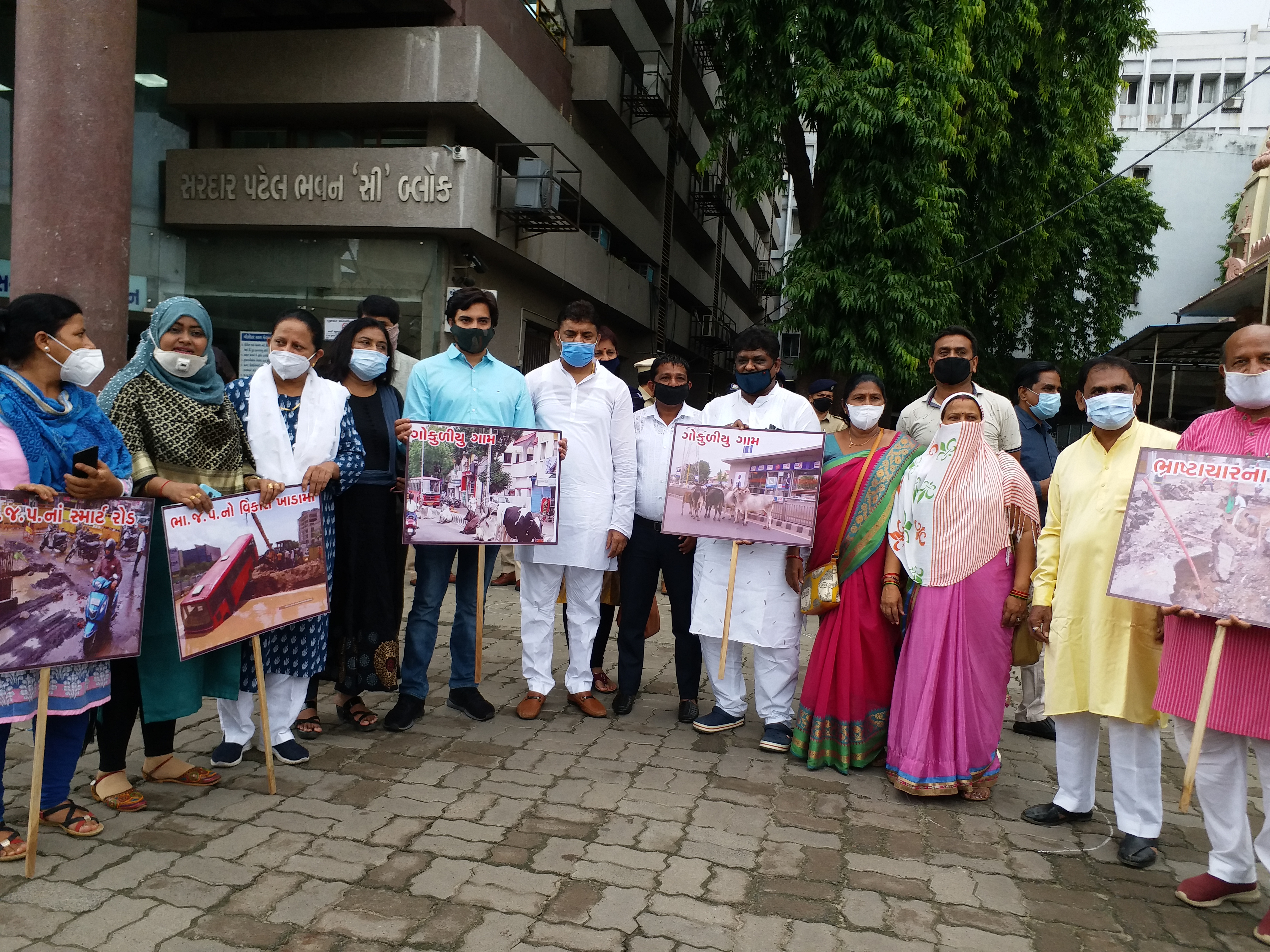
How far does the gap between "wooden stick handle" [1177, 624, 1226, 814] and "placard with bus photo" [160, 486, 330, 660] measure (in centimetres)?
346

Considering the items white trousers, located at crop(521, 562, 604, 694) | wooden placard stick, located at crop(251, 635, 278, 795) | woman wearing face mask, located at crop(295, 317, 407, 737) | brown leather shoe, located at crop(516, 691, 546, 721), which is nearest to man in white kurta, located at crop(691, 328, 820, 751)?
white trousers, located at crop(521, 562, 604, 694)

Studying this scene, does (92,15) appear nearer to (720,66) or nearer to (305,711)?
(305,711)

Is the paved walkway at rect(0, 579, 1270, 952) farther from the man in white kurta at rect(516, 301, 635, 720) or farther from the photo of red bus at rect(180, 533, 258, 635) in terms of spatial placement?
the photo of red bus at rect(180, 533, 258, 635)

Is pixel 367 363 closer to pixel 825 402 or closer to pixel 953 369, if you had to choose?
pixel 953 369

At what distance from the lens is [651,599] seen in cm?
545

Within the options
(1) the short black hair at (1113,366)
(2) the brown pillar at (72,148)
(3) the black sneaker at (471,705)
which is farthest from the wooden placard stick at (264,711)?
(2) the brown pillar at (72,148)

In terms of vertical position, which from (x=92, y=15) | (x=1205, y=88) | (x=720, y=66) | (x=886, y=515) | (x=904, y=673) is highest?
(x=1205, y=88)

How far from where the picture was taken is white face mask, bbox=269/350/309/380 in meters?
4.22

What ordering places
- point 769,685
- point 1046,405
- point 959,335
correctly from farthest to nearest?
point 1046,405 < point 769,685 < point 959,335

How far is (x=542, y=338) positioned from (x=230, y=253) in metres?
5.66

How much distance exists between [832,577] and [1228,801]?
6.13ft

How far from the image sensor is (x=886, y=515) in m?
4.63

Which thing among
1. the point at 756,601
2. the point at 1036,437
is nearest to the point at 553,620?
the point at 756,601

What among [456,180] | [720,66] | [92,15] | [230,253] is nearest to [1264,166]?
[720,66]
